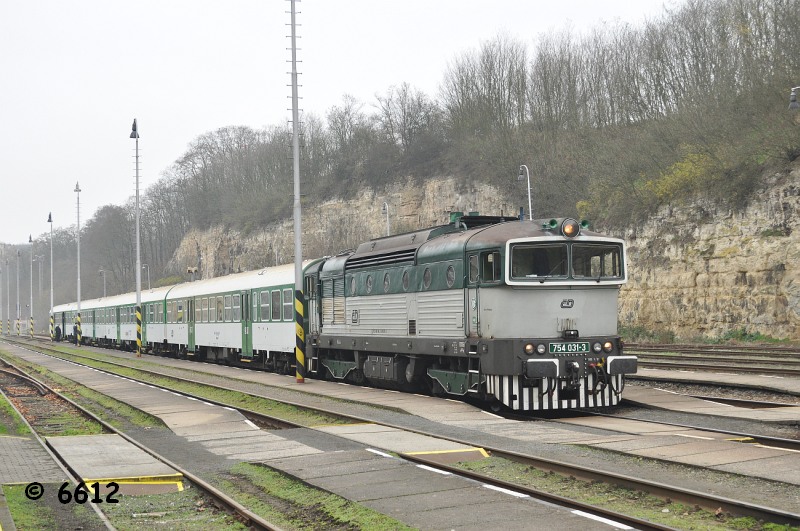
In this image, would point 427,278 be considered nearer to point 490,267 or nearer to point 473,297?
point 473,297

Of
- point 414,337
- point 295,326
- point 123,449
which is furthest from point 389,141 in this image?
point 123,449

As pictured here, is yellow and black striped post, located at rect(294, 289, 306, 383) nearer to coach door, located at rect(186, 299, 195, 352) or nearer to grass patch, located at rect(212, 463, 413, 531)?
grass patch, located at rect(212, 463, 413, 531)

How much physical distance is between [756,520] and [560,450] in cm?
472

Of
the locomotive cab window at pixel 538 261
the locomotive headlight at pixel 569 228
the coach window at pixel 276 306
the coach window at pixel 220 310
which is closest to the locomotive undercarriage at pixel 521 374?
the locomotive cab window at pixel 538 261

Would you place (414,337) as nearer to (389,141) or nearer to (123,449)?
(123,449)

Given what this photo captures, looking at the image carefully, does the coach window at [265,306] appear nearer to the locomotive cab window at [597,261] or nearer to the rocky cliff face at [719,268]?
the locomotive cab window at [597,261]

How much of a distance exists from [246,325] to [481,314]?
1981cm

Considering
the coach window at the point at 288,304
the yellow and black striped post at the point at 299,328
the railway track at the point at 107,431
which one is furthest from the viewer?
the coach window at the point at 288,304

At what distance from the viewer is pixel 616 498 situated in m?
9.84

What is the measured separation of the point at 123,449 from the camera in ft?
48.5

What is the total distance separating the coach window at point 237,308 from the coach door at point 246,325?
19 cm

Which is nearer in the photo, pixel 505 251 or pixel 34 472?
pixel 34 472

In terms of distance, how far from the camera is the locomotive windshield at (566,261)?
17.4 metres

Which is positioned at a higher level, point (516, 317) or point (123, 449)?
point (516, 317)
